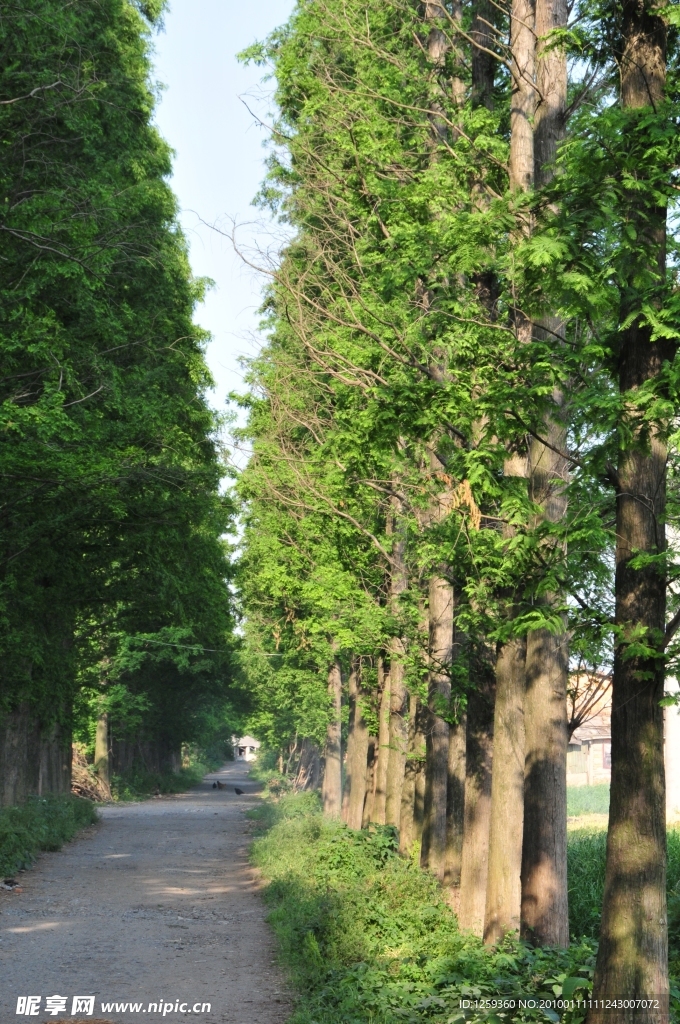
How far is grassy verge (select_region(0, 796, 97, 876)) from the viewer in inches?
861

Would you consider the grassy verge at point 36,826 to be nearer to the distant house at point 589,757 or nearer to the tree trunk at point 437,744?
the tree trunk at point 437,744

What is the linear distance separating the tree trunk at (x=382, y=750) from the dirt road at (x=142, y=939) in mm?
3043

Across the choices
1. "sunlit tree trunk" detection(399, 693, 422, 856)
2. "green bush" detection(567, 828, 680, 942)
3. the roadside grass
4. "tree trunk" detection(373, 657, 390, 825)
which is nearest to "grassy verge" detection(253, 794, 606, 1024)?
the roadside grass

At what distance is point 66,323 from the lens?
22031 millimetres

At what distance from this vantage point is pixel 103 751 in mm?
52281

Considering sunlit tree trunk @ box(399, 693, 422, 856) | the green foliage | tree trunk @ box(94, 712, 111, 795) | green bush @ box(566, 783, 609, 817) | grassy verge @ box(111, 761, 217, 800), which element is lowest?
grassy verge @ box(111, 761, 217, 800)

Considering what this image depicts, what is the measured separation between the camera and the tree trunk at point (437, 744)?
50.6 ft

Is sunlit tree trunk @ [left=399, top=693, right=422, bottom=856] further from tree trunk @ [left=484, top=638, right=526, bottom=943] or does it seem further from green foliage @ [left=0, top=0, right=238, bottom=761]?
tree trunk @ [left=484, top=638, right=526, bottom=943]

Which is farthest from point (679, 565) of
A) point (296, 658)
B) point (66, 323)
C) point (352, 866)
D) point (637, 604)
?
point (296, 658)

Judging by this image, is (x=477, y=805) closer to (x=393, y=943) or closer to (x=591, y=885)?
(x=393, y=943)

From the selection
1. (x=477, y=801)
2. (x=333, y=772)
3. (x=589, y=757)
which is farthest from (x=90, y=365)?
(x=589, y=757)

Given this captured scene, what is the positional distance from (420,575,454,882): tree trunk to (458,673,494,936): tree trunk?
954 millimetres

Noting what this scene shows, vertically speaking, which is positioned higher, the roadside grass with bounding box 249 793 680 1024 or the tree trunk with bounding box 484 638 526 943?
the tree trunk with bounding box 484 638 526 943

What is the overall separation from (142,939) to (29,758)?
1737 cm
